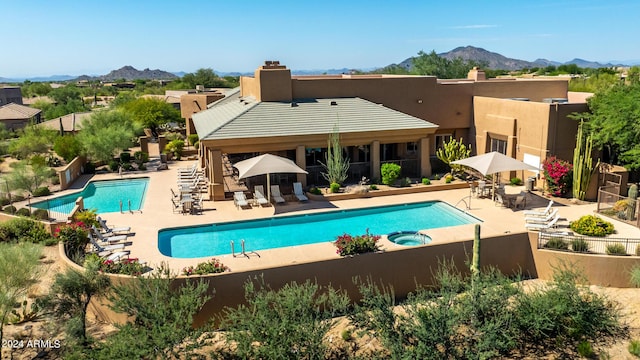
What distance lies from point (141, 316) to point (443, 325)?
762 cm

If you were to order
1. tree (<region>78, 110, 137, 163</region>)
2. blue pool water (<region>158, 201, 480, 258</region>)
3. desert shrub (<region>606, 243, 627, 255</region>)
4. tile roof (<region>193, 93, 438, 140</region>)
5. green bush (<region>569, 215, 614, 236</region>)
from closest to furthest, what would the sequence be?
desert shrub (<region>606, 243, 627, 255</region>) < green bush (<region>569, 215, 614, 236</region>) < blue pool water (<region>158, 201, 480, 258</region>) < tile roof (<region>193, 93, 438, 140</region>) < tree (<region>78, 110, 137, 163</region>)

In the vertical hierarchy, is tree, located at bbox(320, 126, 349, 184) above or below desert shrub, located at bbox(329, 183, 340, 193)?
above

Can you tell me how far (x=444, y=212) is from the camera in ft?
76.0

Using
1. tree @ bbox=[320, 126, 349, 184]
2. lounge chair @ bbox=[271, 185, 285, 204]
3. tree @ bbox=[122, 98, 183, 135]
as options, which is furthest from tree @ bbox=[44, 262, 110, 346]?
tree @ bbox=[122, 98, 183, 135]

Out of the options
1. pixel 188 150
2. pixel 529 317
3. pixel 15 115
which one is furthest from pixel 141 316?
pixel 15 115

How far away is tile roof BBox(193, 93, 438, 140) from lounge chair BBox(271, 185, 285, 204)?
9.23 ft

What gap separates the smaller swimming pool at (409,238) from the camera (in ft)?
62.5

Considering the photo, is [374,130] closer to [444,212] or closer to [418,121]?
[418,121]

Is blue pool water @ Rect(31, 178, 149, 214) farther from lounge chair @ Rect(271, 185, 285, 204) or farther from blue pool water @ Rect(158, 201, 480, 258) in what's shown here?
lounge chair @ Rect(271, 185, 285, 204)

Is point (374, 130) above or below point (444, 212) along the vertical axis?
above

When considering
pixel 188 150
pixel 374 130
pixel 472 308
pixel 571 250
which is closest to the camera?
pixel 472 308

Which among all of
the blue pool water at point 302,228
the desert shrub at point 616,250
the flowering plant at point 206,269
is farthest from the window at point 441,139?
the flowering plant at point 206,269

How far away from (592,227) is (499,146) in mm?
11654

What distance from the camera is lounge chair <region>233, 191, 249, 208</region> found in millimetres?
23359
